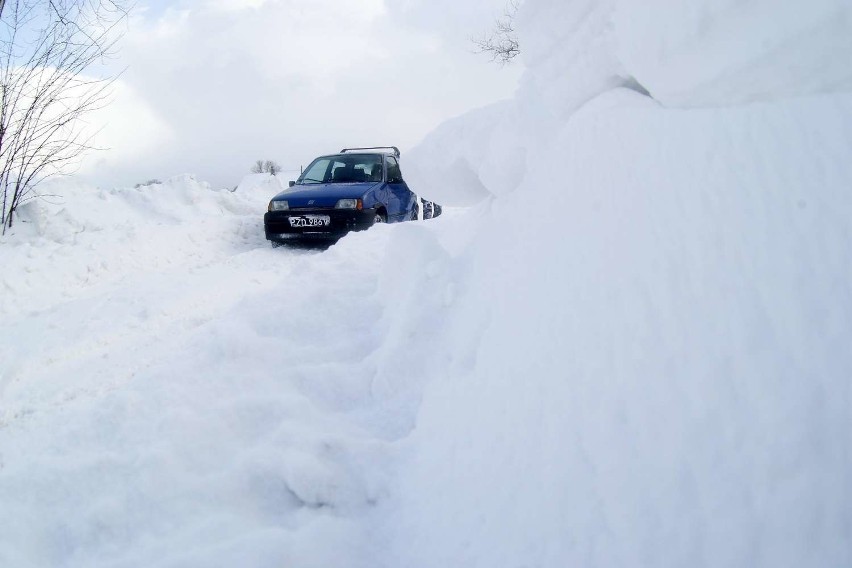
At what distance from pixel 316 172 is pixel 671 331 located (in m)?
7.30

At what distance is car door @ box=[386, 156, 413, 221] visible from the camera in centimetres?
743

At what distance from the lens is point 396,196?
24.9 ft

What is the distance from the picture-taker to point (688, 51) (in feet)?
5.00

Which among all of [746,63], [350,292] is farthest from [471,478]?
[350,292]

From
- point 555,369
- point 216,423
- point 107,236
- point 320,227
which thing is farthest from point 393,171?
point 555,369

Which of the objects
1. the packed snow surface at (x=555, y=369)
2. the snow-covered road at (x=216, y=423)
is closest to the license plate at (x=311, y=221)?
the snow-covered road at (x=216, y=423)

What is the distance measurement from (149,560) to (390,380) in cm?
128

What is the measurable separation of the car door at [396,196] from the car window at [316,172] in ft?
3.37

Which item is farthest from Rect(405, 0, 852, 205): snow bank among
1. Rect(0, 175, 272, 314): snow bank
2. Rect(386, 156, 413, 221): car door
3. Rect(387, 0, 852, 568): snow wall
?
Rect(0, 175, 272, 314): snow bank

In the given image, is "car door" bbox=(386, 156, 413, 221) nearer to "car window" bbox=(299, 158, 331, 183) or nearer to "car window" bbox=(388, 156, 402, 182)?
"car window" bbox=(388, 156, 402, 182)

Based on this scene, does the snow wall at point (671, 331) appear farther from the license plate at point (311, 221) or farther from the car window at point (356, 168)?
the car window at point (356, 168)

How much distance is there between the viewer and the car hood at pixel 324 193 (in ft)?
22.8

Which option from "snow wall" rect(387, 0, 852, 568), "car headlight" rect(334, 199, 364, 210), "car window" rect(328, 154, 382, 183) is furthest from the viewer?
"car window" rect(328, 154, 382, 183)

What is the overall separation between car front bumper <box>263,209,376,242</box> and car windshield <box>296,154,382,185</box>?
2.85 ft
